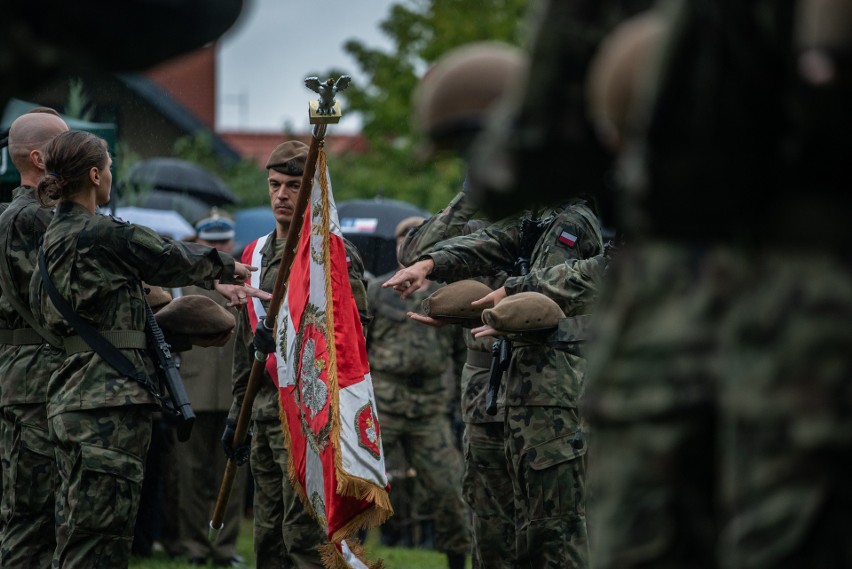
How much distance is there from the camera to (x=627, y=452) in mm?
2590

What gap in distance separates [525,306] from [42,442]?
2649 millimetres

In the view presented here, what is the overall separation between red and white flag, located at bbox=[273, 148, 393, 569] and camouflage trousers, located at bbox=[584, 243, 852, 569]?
175 inches

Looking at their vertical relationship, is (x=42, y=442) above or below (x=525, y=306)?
below

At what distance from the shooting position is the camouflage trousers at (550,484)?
265 inches

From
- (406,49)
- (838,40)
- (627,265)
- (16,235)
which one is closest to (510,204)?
(627,265)

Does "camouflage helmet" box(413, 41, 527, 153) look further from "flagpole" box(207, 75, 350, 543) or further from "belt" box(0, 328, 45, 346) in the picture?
"belt" box(0, 328, 45, 346)

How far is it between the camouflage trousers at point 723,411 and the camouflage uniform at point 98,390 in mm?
4107

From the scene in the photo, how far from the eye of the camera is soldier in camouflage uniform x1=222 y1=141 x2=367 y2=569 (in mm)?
7488

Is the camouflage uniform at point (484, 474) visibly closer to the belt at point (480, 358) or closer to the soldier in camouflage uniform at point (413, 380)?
the belt at point (480, 358)

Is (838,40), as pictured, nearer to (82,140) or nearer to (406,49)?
(82,140)

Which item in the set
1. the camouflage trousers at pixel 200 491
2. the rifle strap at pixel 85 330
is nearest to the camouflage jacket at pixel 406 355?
the camouflage trousers at pixel 200 491

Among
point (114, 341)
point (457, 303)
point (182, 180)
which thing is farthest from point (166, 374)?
point (182, 180)

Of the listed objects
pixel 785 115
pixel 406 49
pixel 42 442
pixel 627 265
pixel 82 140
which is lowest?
pixel 42 442

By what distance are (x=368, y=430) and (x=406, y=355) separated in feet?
12.5
